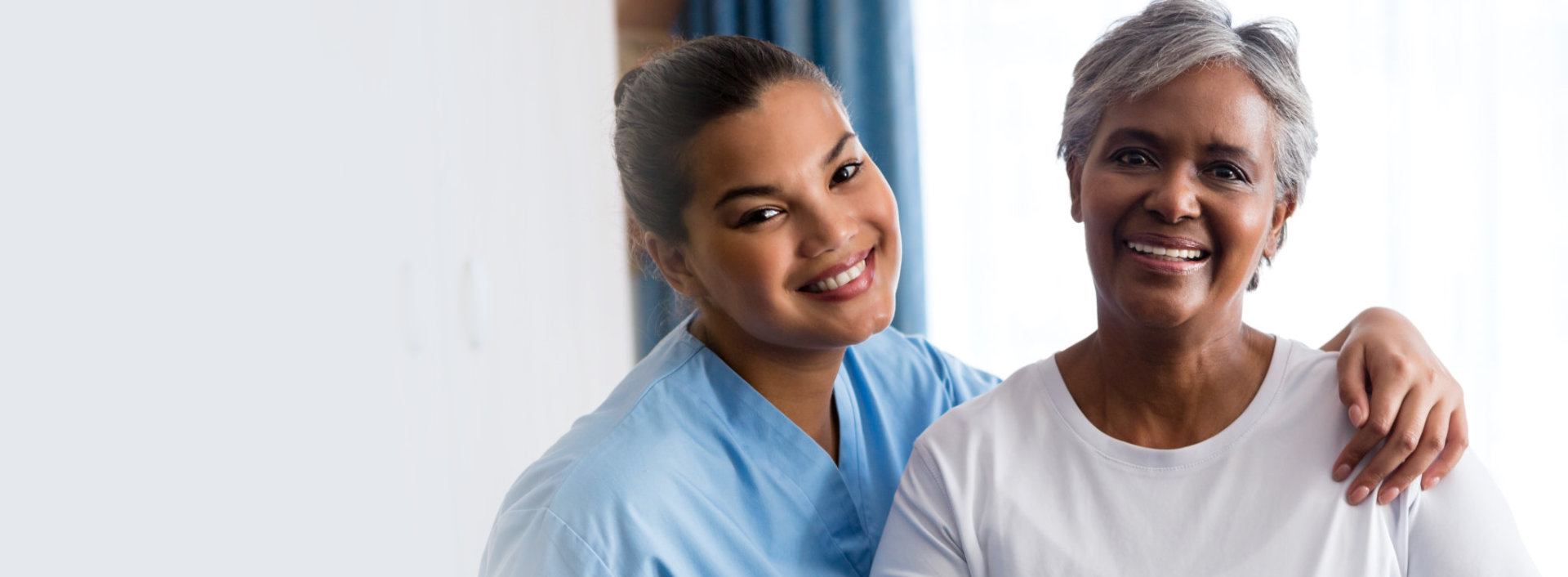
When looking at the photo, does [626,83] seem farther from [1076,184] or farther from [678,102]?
[1076,184]

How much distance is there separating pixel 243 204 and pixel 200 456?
0.28 metres

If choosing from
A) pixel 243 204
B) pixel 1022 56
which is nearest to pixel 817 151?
pixel 243 204

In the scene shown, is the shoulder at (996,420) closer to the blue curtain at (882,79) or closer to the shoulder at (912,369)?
the shoulder at (912,369)

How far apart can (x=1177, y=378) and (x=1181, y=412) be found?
3 cm

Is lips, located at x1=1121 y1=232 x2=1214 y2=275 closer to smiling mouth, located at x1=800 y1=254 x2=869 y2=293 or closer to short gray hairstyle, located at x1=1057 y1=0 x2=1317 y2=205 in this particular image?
short gray hairstyle, located at x1=1057 y1=0 x2=1317 y2=205

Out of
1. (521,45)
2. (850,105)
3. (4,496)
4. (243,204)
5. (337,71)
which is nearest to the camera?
(4,496)

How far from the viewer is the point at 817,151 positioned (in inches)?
46.4

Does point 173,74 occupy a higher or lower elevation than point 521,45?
lower

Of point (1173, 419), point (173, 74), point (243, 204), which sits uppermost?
point (173, 74)

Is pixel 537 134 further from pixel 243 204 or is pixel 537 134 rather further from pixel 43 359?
pixel 43 359

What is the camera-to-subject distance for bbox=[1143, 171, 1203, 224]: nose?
99 centimetres

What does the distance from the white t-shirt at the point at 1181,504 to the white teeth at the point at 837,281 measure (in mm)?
192

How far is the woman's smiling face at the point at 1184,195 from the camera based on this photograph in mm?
995

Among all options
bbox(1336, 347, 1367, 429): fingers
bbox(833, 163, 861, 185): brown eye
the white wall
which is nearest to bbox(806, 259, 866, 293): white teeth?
bbox(833, 163, 861, 185): brown eye
